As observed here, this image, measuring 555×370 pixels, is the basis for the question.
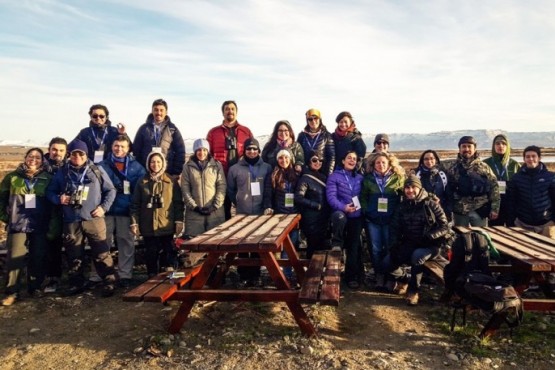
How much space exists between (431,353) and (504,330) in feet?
3.85

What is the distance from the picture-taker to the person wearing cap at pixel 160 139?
7.42 metres

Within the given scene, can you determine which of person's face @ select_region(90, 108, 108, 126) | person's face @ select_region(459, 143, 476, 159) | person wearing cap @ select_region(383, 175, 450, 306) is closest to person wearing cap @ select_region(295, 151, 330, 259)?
person wearing cap @ select_region(383, 175, 450, 306)

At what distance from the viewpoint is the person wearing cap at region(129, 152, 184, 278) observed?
254 inches

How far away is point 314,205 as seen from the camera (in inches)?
259

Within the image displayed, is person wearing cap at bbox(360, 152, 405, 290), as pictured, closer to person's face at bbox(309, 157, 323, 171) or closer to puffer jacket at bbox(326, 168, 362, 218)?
puffer jacket at bbox(326, 168, 362, 218)

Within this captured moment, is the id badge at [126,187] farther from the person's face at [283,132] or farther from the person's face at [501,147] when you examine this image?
the person's face at [501,147]

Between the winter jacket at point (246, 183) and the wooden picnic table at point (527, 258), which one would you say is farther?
the winter jacket at point (246, 183)

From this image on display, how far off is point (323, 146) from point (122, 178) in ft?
11.7

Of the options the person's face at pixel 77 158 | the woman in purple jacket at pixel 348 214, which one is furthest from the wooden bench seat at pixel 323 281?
the person's face at pixel 77 158

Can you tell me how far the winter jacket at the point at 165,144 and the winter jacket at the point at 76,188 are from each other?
1.28 metres

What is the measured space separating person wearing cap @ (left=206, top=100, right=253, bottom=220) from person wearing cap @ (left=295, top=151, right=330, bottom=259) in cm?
141

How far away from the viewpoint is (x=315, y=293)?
4.33m

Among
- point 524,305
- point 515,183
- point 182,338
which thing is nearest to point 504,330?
point 524,305

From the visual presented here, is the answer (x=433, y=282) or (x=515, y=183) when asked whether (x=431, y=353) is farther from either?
(x=515, y=183)
